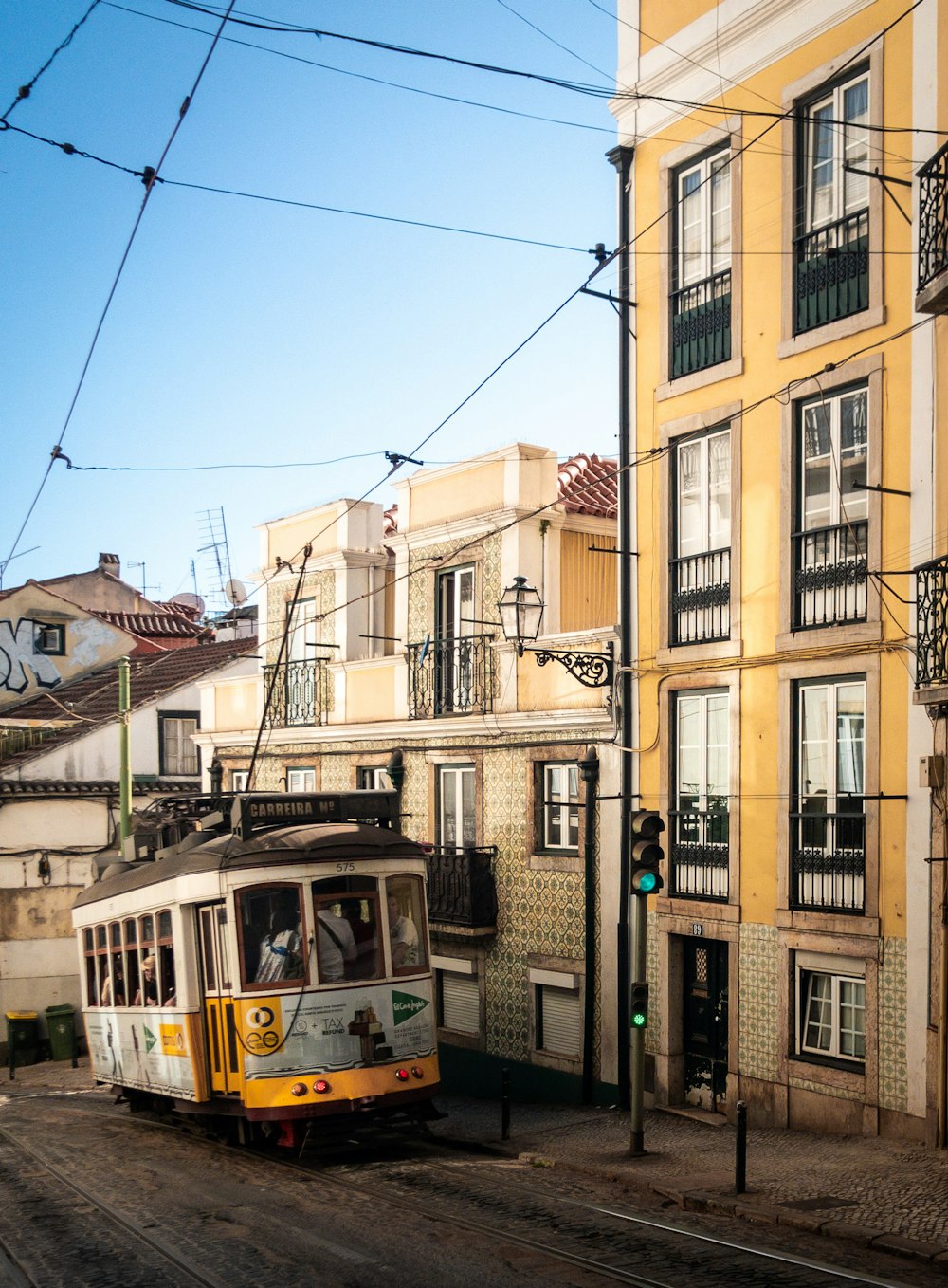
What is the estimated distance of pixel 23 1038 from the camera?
2748 cm

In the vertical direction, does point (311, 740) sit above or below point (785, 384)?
below

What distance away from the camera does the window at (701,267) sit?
635 inches

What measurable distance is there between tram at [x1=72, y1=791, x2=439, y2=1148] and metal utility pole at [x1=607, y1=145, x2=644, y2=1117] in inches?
137

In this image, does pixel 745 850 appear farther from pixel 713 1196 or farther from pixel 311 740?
pixel 311 740

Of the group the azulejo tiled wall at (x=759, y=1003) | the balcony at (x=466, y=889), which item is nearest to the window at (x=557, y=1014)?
the balcony at (x=466, y=889)

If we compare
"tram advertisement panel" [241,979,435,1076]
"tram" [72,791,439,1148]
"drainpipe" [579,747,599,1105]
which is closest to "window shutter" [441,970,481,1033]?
"drainpipe" [579,747,599,1105]

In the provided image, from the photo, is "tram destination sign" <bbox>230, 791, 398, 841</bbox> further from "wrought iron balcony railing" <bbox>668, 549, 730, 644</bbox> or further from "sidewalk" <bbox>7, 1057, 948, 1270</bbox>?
"wrought iron balcony railing" <bbox>668, 549, 730, 644</bbox>

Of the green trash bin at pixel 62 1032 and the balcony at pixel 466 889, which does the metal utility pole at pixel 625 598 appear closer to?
the balcony at pixel 466 889

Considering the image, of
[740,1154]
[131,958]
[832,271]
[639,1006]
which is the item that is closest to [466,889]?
[131,958]

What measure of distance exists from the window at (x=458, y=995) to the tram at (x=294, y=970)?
570 cm

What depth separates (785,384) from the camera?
49.5ft

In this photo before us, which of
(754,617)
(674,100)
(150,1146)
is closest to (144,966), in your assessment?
(150,1146)

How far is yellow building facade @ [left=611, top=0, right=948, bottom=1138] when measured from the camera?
13.5m

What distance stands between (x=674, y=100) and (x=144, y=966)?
37.2 feet
